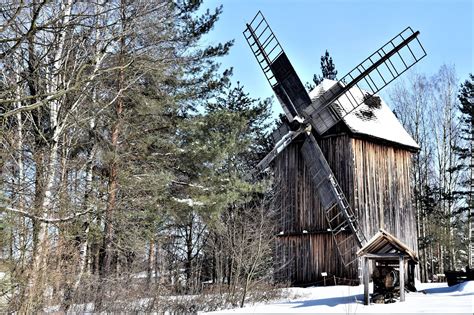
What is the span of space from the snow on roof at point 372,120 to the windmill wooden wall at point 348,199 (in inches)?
17.4

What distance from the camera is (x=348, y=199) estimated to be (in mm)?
20000

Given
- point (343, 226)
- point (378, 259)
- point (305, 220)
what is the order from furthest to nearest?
1. point (305, 220)
2. point (343, 226)
3. point (378, 259)

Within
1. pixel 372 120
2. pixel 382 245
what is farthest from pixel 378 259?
pixel 372 120

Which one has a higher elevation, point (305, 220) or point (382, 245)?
point (305, 220)

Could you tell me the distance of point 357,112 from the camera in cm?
2153

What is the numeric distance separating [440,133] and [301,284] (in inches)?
636

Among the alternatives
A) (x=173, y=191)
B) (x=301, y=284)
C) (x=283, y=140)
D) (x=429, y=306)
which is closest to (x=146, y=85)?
(x=173, y=191)

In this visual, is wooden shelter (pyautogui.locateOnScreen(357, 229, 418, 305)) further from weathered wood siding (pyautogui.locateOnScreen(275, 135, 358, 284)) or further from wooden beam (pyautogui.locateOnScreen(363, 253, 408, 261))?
weathered wood siding (pyautogui.locateOnScreen(275, 135, 358, 284))

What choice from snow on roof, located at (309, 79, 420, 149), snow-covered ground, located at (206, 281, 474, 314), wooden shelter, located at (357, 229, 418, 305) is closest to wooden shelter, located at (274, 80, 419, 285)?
snow on roof, located at (309, 79, 420, 149)

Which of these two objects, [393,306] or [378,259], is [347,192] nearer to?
[378,259]

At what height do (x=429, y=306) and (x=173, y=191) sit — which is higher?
(x=173, y=191)

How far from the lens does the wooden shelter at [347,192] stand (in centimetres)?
2005

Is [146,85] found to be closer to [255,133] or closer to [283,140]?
[283,140]

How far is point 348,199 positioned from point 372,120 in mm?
4058
